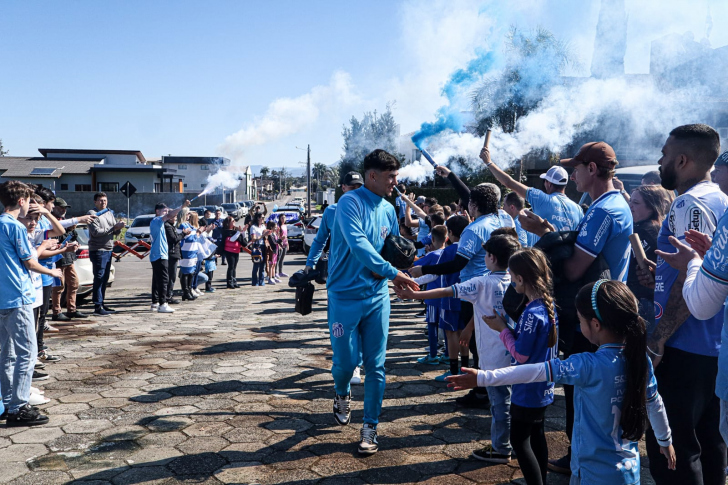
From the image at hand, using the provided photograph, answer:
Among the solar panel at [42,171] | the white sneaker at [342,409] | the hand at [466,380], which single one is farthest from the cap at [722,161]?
the solar panel at [42,171]

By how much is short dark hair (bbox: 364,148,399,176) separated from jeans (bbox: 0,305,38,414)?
3102 millimetres

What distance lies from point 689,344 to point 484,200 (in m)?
2.25

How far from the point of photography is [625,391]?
250 centimetres

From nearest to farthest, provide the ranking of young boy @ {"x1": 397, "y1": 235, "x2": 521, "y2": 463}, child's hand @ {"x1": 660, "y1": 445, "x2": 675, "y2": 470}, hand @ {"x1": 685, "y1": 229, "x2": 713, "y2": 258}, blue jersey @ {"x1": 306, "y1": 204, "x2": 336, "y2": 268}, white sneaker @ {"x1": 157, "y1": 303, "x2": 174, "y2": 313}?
hand @ {"x1": 685, "y1": 229, "x2": 713, "y2": 258}, child's hand @ {"x1": 660, "y1": 445, "x2": 675, "y2": 470}, young boy @ {"x1": 397, "y1": 235, "x2": 521, "y2": 463}, blue jersey @ {"x1": 306, "y1": 204, "x2": 336, "y2": 268}, white sneaker @ {"x1": 157, "y1": 303, "x2": 174, "y2": 313}

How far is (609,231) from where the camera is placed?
3531mm

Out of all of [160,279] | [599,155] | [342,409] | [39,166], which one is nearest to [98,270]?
[160,279]

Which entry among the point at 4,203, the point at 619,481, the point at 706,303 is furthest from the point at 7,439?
the point at 706,303

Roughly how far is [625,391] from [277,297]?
34.4ft

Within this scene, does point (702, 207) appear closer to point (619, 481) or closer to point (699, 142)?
point (699, 142)

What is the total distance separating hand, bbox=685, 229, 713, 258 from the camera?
2.34m

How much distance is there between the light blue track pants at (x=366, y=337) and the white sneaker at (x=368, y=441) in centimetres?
10

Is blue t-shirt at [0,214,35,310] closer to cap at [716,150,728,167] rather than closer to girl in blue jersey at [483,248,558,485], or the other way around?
girl in blue jersey at [483,248,558,485]

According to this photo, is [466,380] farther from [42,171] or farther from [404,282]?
[42,171]

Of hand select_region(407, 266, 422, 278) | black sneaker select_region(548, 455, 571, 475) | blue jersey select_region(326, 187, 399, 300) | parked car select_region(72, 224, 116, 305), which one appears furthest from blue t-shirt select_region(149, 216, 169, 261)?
black sneaker select_region(548, 455, 571, 475)
